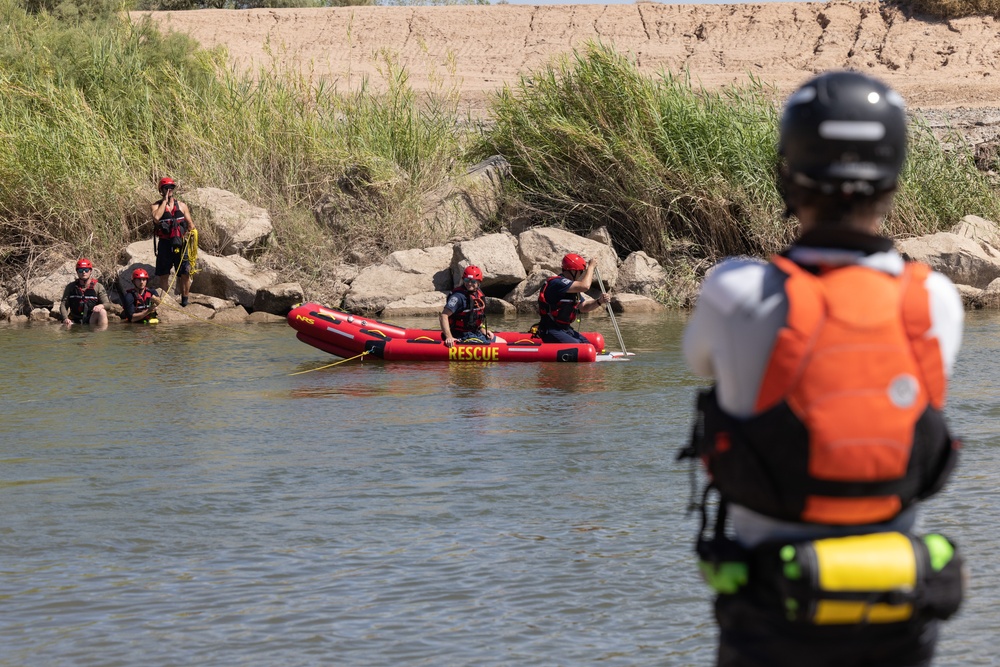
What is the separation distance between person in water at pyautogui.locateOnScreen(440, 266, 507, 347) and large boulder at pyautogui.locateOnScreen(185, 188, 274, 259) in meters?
6.36

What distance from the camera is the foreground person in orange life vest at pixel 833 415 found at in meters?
1.95

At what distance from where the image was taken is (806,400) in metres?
1.96

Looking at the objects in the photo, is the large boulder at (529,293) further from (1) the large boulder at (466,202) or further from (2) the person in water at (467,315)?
(2) the person in water at (467,315)

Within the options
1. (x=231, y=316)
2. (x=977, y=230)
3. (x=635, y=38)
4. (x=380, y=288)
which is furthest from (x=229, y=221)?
(x=635, y=38)

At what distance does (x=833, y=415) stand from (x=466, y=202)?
16727 millimetres

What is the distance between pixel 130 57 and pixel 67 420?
10935mm

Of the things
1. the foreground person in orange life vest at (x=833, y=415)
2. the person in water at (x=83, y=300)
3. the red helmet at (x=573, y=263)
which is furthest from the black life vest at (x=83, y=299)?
the foreground person in orange life vest at (x=833, y=415)

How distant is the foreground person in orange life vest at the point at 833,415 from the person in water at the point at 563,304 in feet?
30.9

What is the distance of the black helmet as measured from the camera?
202 centimetres

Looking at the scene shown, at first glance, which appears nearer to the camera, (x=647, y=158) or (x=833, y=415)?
(x=833, y=415)

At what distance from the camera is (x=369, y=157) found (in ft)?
58.3

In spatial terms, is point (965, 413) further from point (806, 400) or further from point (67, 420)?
point (806, 400)

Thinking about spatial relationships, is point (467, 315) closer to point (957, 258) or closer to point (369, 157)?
point (369, 157)

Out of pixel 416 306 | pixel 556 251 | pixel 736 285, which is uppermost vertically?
pixel 736 285
